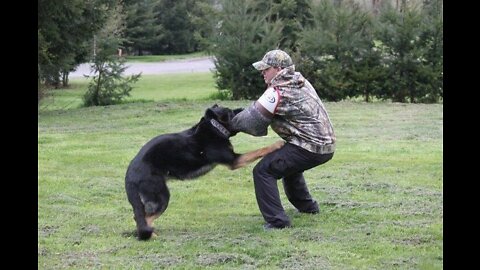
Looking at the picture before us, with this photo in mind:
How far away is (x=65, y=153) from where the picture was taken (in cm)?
1316

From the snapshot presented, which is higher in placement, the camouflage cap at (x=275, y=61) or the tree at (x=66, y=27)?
the tree at (x=66, y=27)

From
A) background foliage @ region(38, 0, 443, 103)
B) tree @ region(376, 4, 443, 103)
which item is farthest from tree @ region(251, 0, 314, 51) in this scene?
tree @ region(376, 4, 443, 103)

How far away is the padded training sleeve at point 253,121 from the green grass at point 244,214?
1003mm

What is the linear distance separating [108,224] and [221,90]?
16.2m

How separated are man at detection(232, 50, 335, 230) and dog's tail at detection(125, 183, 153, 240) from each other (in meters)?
1.13

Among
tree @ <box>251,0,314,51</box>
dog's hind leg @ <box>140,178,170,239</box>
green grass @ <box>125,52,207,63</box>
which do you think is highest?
tree @ <box>251,0,314,51</box>

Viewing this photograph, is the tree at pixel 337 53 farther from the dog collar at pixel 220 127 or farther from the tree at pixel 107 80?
the dog collar at pixel 220 127

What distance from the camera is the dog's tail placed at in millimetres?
6672

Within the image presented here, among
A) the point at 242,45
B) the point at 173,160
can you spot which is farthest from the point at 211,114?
the point at 242,45

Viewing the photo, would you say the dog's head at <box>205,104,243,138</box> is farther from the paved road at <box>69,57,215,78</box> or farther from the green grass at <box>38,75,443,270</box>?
the paved road at <box>69,57,215,78</box>

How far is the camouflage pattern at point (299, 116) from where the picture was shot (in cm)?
688

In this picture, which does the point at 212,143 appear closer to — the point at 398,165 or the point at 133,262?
the point at 133,262

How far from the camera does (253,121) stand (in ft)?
22.4

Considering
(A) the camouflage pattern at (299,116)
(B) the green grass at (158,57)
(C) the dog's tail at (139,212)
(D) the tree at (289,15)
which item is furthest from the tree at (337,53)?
(B) the green grass at (158,57)
